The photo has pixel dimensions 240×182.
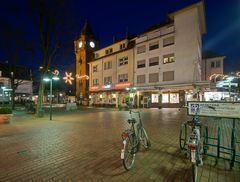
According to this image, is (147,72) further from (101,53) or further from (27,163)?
(27,163)

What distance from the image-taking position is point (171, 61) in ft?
88.1

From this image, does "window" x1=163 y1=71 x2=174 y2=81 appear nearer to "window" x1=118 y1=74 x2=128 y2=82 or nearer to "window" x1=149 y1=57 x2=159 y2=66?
"window" x1=149 y1=57 x2=159 y2=66

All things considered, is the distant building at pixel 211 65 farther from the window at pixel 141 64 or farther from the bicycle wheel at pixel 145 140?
the bicycle wheel at pixel 145 140

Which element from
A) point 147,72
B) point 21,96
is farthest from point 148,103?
point 21,96

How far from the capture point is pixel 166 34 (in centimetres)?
2727

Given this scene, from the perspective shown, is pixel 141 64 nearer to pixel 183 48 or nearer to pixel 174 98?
pixel 183 48

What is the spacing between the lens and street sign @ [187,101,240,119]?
4.19 metres

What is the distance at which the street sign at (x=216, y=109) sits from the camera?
13.8 ft

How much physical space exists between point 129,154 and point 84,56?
41174 mm

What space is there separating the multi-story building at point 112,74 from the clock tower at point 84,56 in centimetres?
281

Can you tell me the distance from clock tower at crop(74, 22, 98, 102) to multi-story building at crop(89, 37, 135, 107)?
2.81 meters

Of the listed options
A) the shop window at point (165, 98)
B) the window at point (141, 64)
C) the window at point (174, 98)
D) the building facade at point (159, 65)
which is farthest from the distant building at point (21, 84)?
the window at point (174, 98)

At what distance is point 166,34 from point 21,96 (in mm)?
48443

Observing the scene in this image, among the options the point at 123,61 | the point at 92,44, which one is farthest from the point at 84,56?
the point at 123,61
